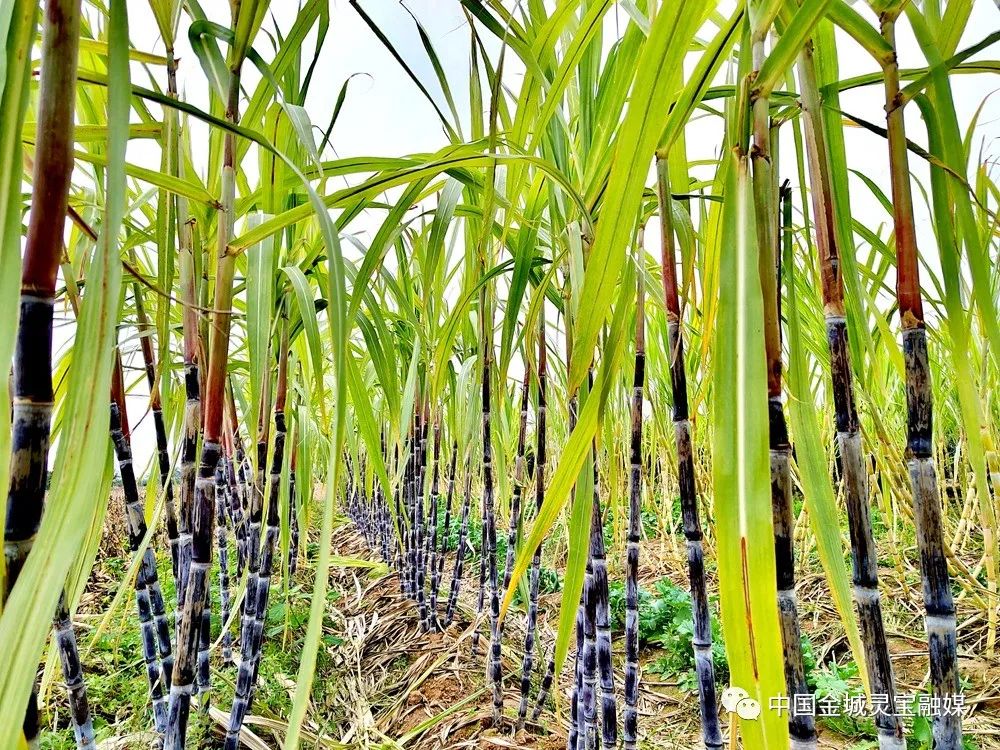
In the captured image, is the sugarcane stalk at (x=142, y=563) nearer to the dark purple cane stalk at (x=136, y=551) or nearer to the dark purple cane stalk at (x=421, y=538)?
the dark purple cane stalk at (x=136, y=551)

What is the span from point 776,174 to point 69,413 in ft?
1.55

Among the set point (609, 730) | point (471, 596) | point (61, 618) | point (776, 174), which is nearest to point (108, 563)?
point (471, 596)

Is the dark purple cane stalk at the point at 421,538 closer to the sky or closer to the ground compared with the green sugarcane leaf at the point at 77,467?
closer to the ground

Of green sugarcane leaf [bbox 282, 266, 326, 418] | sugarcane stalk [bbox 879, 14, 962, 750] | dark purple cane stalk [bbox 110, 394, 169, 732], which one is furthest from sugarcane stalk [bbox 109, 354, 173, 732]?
sugarcane stalk [bbox 879, 14, 962, 750]

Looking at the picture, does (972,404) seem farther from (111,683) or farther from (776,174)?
(111,683)

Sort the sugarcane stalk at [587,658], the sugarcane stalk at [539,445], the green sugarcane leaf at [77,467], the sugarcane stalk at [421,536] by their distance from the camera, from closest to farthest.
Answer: the green sugarcane leaf at [77,467] → the sugarcane stalk at [587,658] → the sugarcane stalk at [539,445] → the sugarcane stalk at [421,536]

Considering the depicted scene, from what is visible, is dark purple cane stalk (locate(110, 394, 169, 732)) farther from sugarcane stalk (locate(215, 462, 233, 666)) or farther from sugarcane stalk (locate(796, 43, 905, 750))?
sugarcane stalk (locate(796, 43, 905, 750))

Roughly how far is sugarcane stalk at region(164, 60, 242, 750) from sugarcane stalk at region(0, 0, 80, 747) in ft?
0.73

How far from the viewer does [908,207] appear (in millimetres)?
428

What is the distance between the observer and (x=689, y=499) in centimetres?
60

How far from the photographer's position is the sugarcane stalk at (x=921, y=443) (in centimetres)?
42

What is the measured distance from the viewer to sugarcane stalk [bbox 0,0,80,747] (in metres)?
0.27

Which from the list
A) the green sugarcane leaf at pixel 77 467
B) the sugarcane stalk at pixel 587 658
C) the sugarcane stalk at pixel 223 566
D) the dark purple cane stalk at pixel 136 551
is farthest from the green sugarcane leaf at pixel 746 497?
the sugarcane stalk at pixel 223 566

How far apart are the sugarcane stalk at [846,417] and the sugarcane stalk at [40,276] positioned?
0.45 meters
